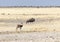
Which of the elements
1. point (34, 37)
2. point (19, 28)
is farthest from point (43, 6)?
point (34, 37)

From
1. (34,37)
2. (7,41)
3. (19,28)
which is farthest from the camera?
(19,28)

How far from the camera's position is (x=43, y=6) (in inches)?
1678

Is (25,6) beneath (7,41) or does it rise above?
beneath

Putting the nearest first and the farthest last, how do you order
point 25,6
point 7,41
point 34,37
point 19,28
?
point 7,41, point 34,37, point 19,28, point 25,6

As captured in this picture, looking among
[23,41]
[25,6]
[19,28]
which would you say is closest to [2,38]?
[23,41]

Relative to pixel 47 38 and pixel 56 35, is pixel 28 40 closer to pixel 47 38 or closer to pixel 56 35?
pixel 47 38

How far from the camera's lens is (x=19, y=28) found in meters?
15.7

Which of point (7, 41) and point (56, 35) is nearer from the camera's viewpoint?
point (7, 41)

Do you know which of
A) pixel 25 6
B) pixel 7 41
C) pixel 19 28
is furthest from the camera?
pixel 25 6

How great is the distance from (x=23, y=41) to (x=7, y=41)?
0.63 metres

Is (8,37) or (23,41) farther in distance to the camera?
(8,37)

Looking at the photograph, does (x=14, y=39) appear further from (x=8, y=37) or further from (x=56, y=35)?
(x=56, y=35)

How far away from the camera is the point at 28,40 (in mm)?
12062

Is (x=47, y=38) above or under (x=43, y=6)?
above
